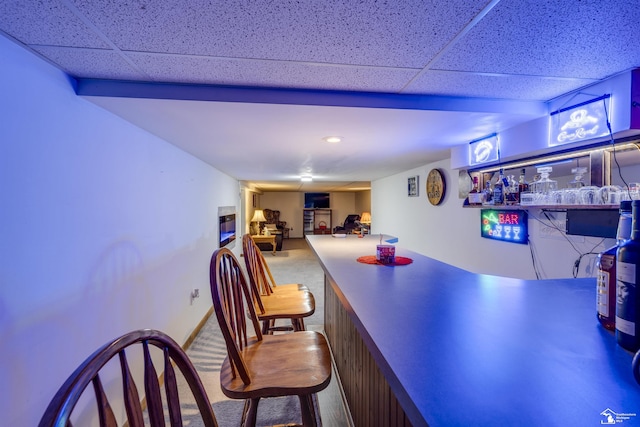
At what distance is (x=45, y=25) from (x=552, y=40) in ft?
5.80

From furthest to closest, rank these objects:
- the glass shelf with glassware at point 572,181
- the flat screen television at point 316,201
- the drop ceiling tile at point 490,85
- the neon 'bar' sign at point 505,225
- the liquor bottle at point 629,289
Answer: the flat screen television at point 316,201, the neon 'bar' sign at point 505,225, the glass shelf with glassware at point 572,181, the drop ceiling tile at point 490,85, the liquor bottle at point 629,289

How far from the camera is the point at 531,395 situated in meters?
0.51

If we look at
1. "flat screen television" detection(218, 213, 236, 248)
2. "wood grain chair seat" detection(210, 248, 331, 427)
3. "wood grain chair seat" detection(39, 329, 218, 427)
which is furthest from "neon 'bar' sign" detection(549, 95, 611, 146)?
"flat screen television" detection(218, 213, 236, 248)

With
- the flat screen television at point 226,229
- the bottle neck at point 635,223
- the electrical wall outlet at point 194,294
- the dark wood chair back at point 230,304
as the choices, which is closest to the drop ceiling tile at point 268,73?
the dark wood chair back at point 230,304

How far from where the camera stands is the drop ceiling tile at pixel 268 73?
1.12 m

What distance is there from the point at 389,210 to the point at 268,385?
4.35 metres

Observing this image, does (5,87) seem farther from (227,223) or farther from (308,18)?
(227,223)

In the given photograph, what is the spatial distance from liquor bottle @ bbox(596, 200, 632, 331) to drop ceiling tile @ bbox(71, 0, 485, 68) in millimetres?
754

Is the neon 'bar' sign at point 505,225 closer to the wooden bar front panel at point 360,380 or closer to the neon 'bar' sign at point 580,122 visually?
the neon 'bar' sign at point 580,122

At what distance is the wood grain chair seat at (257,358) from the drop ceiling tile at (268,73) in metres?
0.81

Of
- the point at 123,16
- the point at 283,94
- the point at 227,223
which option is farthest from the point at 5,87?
the point at 227,223

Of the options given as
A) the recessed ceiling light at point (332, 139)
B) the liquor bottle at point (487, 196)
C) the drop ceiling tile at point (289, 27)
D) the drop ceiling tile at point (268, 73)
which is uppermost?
the drop ceiling tile at point (268, 73)

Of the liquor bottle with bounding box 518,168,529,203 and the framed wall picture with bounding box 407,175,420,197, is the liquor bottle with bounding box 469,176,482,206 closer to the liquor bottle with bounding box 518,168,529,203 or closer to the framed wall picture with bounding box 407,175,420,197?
the liquor bottle with bounding box 518,168,529,203

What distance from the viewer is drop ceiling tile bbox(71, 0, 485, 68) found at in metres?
0.81
